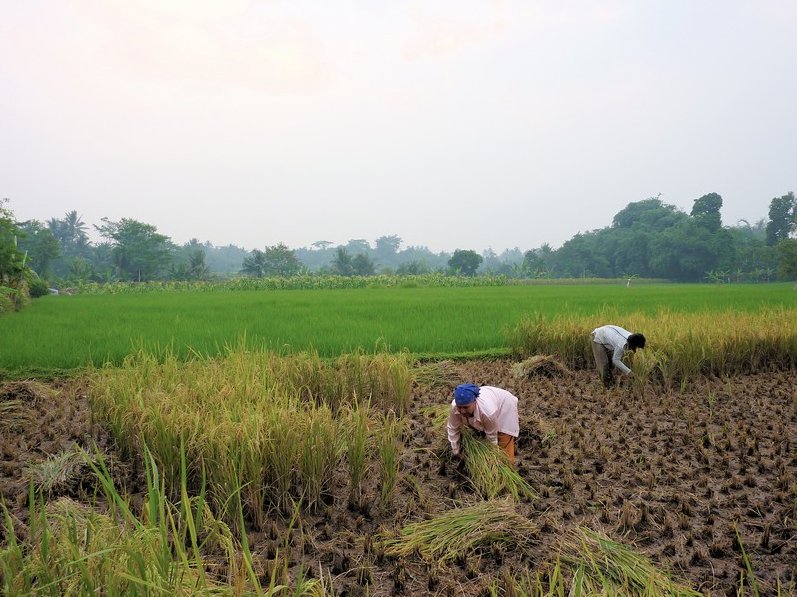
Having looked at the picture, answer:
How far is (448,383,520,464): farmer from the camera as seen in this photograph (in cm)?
322

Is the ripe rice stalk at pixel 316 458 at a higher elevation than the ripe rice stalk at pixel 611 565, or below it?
higher

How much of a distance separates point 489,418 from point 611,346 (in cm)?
274

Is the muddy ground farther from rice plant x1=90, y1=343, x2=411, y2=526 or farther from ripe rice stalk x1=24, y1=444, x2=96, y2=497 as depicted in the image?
rice plant x1=90, y1=343, x2=411, y2=526

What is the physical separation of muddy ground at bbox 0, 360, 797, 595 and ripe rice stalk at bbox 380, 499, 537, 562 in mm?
55

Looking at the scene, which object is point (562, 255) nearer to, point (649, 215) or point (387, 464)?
point (649, 215)

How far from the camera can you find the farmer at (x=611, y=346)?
5.19 m

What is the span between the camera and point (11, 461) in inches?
135

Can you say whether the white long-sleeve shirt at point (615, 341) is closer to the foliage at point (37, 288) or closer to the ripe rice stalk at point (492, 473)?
the ripe rice stalk at point (492, 473)

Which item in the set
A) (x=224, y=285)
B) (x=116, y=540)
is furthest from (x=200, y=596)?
(x=224, y=285)

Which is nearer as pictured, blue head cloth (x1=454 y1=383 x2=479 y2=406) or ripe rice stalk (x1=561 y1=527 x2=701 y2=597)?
ripe rice stalk (x1=561 y1=527 x2=701 y2=597)

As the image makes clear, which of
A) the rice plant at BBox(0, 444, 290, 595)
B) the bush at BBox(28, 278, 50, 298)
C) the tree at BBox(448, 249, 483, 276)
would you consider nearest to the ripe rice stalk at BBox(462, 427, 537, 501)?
the rice plant at BBox(0, 444, 290, 595)

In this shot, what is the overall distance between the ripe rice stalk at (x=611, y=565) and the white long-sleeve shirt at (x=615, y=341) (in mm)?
3091

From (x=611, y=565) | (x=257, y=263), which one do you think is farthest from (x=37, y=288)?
(x=257, y=263)

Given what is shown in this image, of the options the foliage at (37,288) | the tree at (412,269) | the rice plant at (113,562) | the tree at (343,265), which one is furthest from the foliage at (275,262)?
the rice plant at (113,562)
